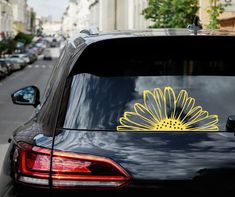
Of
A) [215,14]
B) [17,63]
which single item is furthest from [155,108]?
[17,63]

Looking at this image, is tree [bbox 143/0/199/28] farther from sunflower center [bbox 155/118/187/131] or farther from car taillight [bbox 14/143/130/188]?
car taillight [bbox 14/143/130/188]

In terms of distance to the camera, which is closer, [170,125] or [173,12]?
[170,125]

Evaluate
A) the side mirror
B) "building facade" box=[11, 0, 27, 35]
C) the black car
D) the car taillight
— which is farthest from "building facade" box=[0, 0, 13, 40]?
the car taillight

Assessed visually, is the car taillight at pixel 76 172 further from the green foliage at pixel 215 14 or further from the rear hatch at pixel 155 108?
the green foliage at pixel 215 14

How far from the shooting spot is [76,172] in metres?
2.65

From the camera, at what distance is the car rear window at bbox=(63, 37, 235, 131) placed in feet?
9.32

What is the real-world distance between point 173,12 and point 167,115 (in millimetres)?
23304

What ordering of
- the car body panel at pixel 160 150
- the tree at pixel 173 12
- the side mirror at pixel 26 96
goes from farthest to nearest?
the tree at pixel 173 12 < the side mirror at pixel 26 96 < the car body panel at pixel 160 150

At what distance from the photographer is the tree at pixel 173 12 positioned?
25.0 meters

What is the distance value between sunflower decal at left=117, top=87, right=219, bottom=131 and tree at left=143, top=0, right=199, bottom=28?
839 inches

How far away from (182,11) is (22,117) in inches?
338

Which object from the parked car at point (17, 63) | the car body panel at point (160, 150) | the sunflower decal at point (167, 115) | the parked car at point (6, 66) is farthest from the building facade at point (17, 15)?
the car body panel at point (160, 150)

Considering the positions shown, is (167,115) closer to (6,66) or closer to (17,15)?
(6,66)

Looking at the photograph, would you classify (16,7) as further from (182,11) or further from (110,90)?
(110,90)
